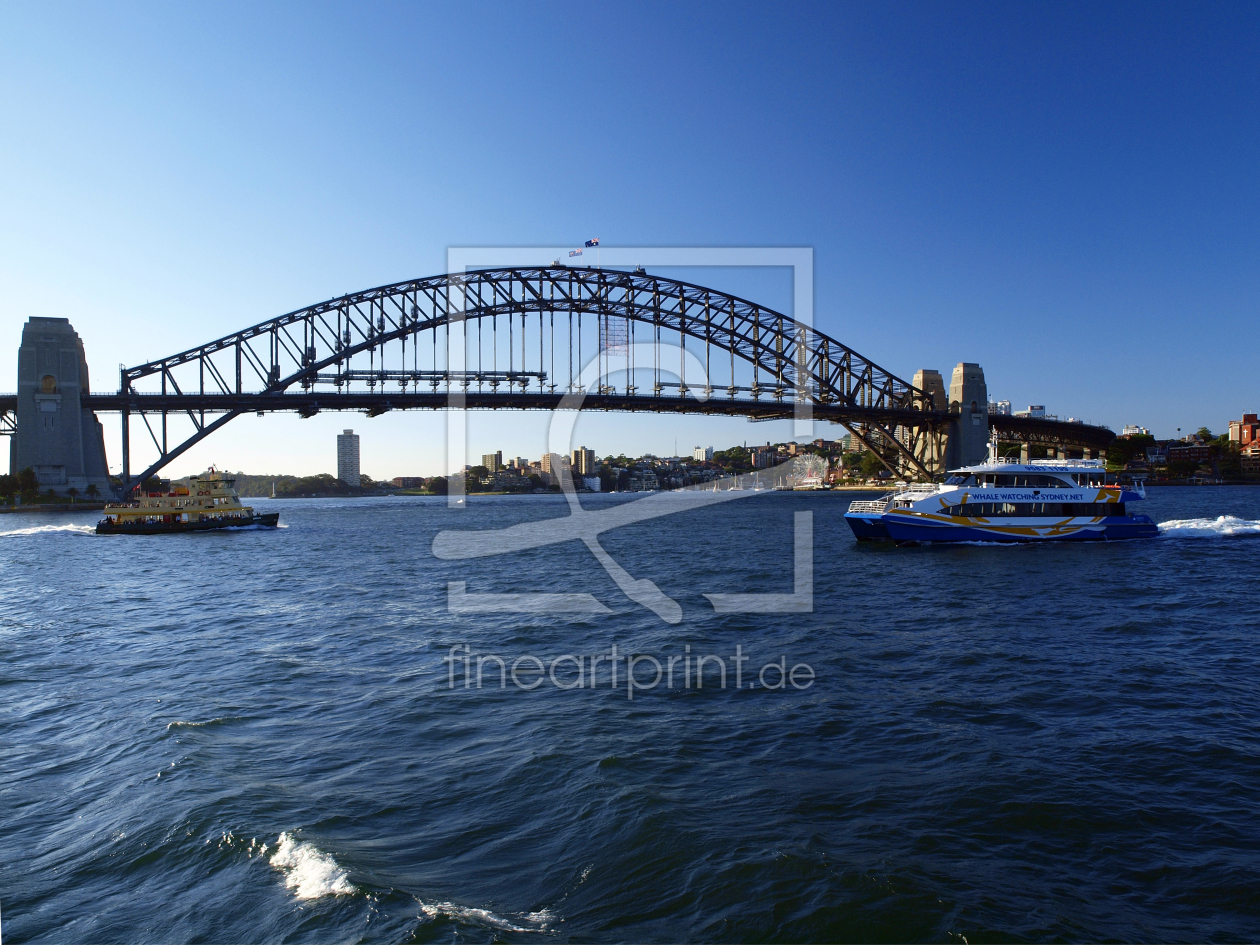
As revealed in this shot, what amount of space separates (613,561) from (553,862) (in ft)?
72.0

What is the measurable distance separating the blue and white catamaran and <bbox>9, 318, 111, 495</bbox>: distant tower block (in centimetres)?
6534

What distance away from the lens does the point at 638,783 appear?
6.99m

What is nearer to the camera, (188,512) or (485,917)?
(485,917)

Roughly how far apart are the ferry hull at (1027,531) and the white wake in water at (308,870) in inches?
1050

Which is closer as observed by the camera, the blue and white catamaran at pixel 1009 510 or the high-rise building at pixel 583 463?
the blue and white catamaran at pixel 1009 510

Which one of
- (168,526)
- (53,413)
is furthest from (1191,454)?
(53,413)

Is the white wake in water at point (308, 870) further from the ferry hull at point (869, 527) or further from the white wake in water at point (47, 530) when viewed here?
the white wake in water at point (47, 530)

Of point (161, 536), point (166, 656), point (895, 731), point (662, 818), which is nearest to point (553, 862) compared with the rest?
point (662, 818)

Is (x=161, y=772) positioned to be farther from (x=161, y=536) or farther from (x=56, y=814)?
(x=161, y=536)

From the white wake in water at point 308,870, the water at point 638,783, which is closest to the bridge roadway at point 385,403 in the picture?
the water at point 638,783

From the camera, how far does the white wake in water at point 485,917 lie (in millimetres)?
4832

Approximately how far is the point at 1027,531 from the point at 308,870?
30.3 m

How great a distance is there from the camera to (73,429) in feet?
203

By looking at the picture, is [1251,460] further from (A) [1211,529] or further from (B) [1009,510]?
(B) [1009,510]
